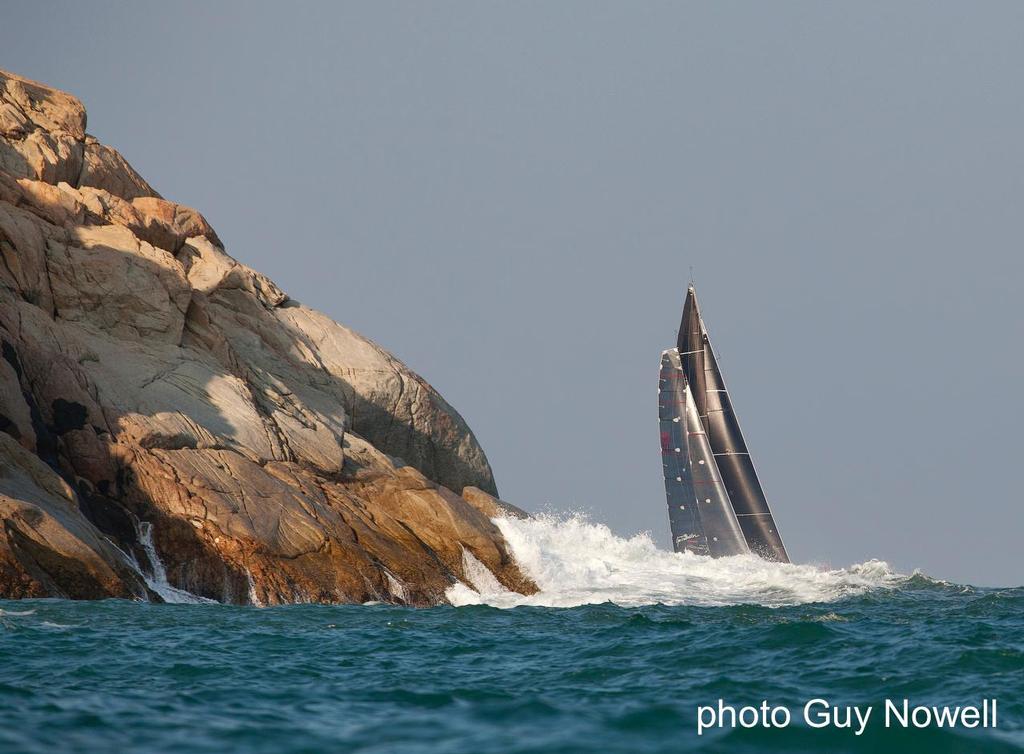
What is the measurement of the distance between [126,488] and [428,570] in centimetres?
747

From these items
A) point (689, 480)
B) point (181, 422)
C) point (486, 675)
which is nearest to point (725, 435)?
point (689, 480)

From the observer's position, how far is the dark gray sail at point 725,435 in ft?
137

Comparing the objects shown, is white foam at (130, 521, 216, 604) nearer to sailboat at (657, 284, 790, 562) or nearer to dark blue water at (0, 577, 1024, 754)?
dark blue water at (0, 577, 1024, 754)

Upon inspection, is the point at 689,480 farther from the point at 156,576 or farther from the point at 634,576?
the point at 156,576

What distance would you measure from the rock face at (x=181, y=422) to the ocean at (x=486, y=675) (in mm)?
2863

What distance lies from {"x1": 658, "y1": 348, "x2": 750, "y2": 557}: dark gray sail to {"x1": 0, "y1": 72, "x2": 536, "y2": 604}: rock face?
748 cm

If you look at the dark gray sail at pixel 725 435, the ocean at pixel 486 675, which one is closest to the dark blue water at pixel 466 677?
the ocean at pixel 486 675

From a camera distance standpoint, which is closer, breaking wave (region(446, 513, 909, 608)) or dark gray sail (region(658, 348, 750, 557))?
breaking wave (region(446, 513, 909, 608))

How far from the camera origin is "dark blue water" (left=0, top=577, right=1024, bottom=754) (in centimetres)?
1118

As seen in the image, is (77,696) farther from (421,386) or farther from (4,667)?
(421,386)

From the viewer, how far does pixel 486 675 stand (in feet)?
49.1

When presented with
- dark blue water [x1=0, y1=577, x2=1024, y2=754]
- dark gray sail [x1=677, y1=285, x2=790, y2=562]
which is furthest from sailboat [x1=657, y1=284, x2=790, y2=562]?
dark blue water [x1=0, y1=577, x2=1024, y2=754]

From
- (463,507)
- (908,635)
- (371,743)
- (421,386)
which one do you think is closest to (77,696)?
(371,743)

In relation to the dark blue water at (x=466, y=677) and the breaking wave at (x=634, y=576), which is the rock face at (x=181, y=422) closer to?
the breaking wave at (x=634, y=576)
